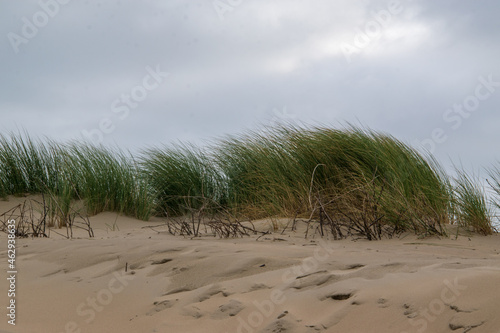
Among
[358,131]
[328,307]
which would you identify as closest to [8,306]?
[328,307]

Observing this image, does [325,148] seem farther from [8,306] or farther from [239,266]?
[8,306]

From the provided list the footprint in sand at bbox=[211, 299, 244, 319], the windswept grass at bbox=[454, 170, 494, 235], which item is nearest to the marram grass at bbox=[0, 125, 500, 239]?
the windswept grass at bbox=[454, 170, 494, 235]

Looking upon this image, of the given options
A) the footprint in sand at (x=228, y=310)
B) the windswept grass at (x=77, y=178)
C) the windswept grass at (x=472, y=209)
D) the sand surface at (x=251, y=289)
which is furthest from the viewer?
the windswept grass at (x=77, y=178)

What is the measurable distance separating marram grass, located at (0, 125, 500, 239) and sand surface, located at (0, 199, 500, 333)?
5.27 ft

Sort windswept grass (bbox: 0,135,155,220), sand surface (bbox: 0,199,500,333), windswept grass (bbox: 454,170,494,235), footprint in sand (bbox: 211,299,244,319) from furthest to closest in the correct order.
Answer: windswept grass (bbox: 0,135,155,220) → windswept grass (bbox: 454,170,494,235) → footprint in sand (bbox: 211,299,244,319) → sand surface (bbox: 0,199,500,333)

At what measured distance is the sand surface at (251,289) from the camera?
195cm

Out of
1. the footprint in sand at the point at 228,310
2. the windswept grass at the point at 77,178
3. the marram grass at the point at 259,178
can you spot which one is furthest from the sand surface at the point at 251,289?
the windswept grass at the point at 77,178

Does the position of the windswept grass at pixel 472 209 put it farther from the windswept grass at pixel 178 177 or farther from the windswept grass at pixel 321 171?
the windswept grass at pixel 178 177

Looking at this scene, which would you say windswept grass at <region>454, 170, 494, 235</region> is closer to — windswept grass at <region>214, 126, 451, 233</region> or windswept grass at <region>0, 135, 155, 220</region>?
windswept grass at <region>214, 126, 451, 233</region>

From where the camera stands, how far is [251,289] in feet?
7.97

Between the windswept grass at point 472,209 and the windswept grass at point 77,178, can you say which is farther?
the windswept grass at point 77,178

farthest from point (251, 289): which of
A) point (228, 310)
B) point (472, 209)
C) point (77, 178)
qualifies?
point (77, 178)

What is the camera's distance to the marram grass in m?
5.27

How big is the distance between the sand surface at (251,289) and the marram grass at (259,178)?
1.61 m
